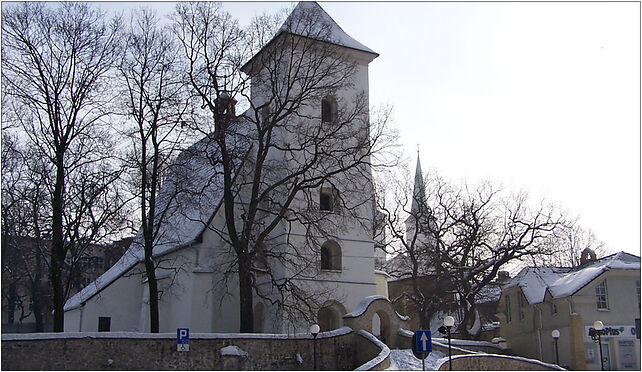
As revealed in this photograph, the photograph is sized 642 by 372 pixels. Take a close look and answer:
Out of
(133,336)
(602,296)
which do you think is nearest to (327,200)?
(133,336)

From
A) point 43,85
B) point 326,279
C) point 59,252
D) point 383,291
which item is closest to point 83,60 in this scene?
point 43,85

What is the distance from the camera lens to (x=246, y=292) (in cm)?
2792

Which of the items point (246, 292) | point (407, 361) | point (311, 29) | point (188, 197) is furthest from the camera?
point (311, 29)

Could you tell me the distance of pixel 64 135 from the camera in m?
25.8

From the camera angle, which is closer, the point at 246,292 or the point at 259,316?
the point at 246,292

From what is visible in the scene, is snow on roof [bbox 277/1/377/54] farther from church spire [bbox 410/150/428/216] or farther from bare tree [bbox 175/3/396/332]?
church spire [bbox 410/150/428/216]

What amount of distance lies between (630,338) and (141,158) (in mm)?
24436

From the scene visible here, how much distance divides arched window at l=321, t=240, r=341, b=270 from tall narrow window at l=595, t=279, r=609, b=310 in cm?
1288

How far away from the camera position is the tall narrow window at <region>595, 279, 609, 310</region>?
3466 centimetres

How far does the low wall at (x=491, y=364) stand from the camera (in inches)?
1021

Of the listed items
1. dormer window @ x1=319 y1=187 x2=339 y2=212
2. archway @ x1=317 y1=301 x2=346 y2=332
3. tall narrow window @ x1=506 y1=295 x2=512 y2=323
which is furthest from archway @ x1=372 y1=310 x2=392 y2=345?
tall narrow window @ x1=506 y1=295 x2=512 y2=323

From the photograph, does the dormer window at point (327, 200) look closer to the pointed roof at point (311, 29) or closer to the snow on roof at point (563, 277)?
A: the pointed roof at point (311, 29)

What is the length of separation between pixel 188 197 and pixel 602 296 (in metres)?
20.7

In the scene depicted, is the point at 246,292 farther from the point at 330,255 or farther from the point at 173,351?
the point at 330,255
